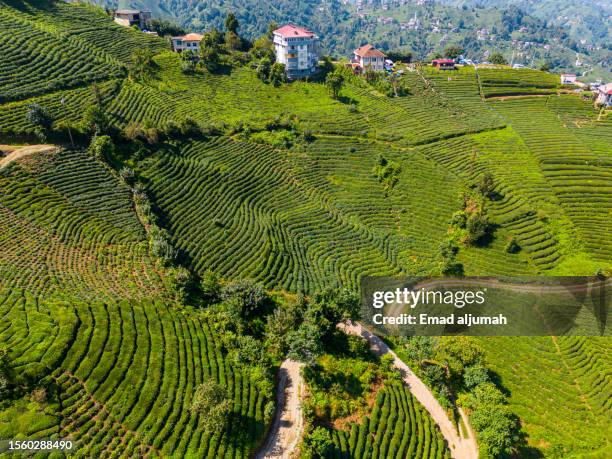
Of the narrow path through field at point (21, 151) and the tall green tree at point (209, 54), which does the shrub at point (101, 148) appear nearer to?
the narrow path through field at point (21, 151)

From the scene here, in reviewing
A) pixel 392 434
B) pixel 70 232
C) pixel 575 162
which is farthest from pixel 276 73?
pixel 392 434

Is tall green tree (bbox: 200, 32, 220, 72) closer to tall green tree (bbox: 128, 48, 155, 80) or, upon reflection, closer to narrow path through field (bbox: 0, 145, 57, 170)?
tall green tree (bbox: 128, 48, 155, 80)

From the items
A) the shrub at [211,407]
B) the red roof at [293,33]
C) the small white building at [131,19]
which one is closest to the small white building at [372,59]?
the red roof at [293,33]

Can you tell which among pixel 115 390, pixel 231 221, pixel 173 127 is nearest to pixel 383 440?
pixel 115 390

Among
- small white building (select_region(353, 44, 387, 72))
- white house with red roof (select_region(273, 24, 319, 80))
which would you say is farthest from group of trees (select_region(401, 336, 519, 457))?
small white building (select_region(353, 44, 387, 72))

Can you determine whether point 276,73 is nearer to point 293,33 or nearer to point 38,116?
point 293,33

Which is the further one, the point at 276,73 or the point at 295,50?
the point at 295,50
